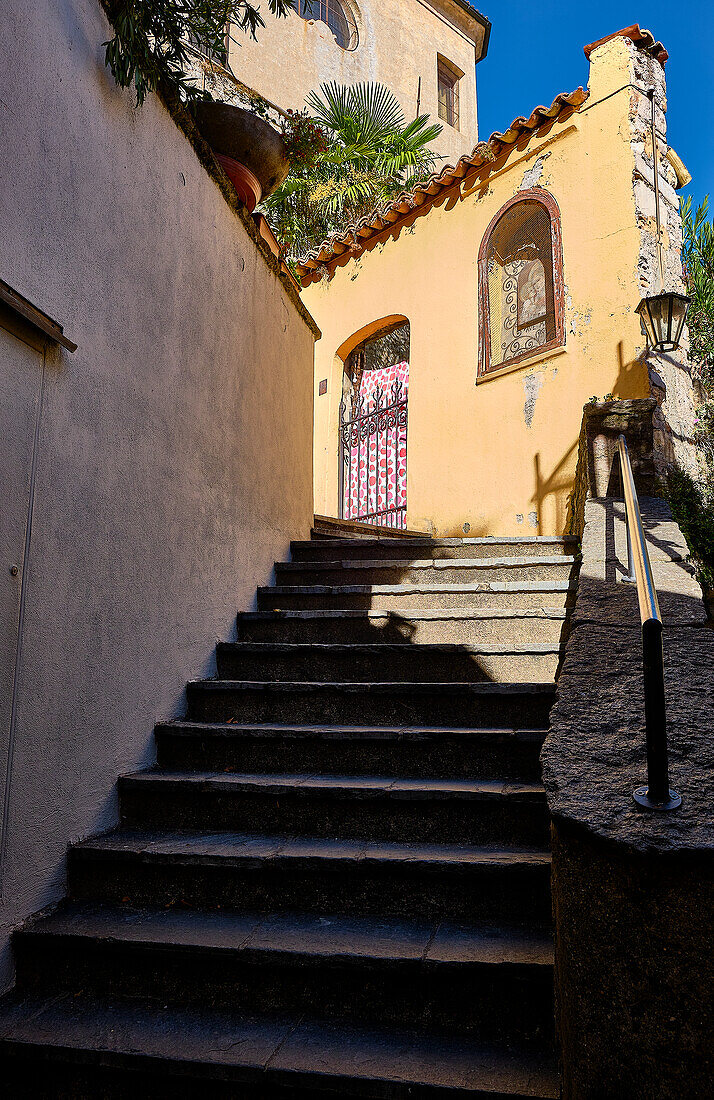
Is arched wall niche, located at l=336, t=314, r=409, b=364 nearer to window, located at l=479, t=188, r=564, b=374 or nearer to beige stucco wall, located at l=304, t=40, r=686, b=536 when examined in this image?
beige stucco wall, located at l=304, t=40, r=686, b=536

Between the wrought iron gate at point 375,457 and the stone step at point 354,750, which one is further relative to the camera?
the wrought iron gate at point 375,457

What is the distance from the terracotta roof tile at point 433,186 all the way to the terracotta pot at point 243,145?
3601 mm

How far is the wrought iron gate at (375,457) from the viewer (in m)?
7.74

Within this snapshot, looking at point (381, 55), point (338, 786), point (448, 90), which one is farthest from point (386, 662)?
point (448, 90)

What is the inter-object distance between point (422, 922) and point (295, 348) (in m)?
3.66

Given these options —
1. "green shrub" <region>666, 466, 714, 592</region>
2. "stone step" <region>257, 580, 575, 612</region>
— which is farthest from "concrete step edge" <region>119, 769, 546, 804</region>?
"green shrub" <region>666, 466, 714, 592</region>

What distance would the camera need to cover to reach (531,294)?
22.0 ft

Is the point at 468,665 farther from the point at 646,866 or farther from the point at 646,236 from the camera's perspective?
the point at 646,236

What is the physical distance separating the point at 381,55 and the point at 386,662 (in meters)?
14.3

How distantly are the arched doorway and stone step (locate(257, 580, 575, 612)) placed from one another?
3.93 metres

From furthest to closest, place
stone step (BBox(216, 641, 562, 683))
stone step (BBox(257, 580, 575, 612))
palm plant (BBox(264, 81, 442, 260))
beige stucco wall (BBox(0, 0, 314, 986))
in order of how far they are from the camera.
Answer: palm plant (BBox(264, 81, 442, 260))
stone step (BBox(257, 580, 575, 612))
stone step (BBox(216, 641, 562, 683))
beige stucco wall (BBox(0, 0, 314, 986))

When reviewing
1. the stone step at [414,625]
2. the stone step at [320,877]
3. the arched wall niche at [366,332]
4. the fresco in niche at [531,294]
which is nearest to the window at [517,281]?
the fresco in niche at [531,294]

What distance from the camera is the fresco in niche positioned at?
6629mm

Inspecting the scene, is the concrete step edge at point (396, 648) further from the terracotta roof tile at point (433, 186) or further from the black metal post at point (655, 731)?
the terracotta roof tile at point (433, 186)
